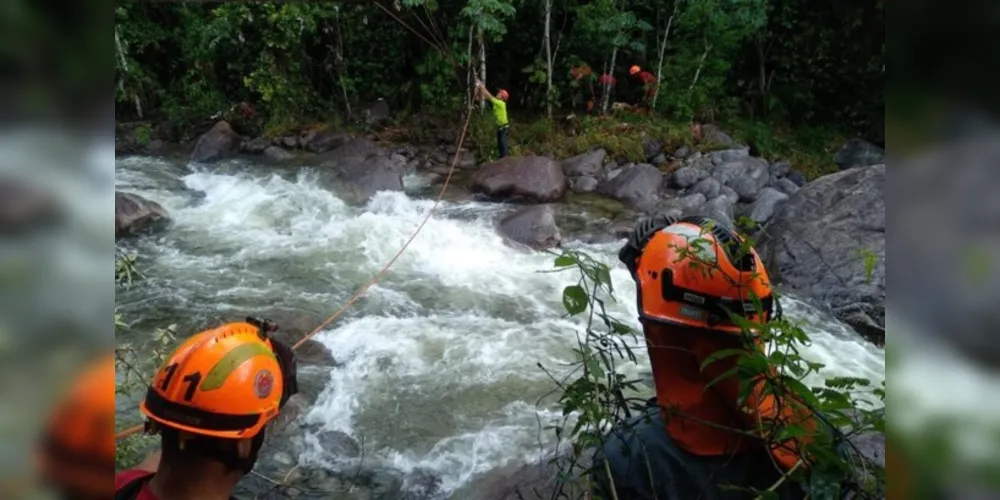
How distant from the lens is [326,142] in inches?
424

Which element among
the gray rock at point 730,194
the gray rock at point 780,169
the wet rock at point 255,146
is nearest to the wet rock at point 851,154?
the gray rock at point 780,169

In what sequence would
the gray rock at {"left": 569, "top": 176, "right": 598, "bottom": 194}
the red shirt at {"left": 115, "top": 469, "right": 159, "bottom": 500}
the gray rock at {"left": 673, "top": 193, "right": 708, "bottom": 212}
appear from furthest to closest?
the gray rock at {"left": 569, "top": 176, "right": 598, "bottom": 194} < the gray rock at {"left": 673, "top": 193, "right": 708, "bottom": 212} < the red shirt at {"left": 115, "top": 469, "right": 159, "bottom": 500}

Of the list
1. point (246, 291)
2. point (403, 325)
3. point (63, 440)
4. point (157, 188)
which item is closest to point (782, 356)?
point (63, 440)

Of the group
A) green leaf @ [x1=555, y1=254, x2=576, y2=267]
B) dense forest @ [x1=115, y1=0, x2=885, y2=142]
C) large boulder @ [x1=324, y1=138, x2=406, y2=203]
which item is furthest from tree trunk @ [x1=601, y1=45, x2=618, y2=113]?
green leaf @ [x1=555, y1=254, x2=576, y2=267]

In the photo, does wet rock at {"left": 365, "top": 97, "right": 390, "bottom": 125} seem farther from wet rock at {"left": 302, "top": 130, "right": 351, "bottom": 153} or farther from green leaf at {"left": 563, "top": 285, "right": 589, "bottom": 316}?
green leaf at {"left": 563, "top": 285, "right": 589, "bottom": 316}

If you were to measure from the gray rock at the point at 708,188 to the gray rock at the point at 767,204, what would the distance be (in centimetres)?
58

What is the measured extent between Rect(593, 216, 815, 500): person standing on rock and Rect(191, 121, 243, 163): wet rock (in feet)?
32.2

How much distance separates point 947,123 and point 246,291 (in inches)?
250

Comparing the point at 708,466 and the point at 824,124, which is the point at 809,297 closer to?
the point at 708,466

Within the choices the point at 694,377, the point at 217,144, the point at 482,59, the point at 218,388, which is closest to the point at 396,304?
the point at 218,388

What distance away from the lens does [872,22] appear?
2.92 feet

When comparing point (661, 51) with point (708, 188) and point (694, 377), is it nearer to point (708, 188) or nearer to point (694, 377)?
point (708, 188)

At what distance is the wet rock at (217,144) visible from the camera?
1038 cm

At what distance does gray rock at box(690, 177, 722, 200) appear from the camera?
862 centimetres
